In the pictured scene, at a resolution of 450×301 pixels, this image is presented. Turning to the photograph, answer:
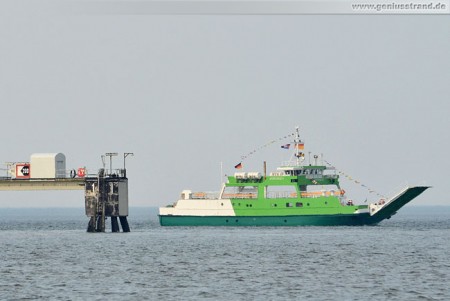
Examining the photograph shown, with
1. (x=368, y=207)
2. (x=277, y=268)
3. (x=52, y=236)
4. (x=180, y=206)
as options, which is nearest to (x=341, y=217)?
(x=368, y=207)

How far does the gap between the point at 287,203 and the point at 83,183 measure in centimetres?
2335

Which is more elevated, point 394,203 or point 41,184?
point 41,184

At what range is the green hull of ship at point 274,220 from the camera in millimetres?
104750

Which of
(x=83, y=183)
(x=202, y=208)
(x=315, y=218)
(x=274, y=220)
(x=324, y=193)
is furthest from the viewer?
(x=202, y=208)

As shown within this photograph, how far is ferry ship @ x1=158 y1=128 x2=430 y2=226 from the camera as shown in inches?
4122

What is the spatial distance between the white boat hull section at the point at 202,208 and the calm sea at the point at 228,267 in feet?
47.1

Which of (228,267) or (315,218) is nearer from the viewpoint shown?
(228,267)

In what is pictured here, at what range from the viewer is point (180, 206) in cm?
11250

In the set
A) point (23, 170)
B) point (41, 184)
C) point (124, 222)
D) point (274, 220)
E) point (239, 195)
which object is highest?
point (23, 170)

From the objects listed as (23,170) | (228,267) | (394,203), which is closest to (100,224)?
(23,170)

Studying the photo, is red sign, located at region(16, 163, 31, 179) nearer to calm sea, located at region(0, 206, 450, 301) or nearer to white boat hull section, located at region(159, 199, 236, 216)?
calm sea, located at region(0, 206, 450, 301)

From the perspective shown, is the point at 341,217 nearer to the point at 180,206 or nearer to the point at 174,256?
the point at 180,206

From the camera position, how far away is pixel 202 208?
110 metres

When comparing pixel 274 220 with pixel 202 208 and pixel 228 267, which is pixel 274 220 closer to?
pixel 202 208
